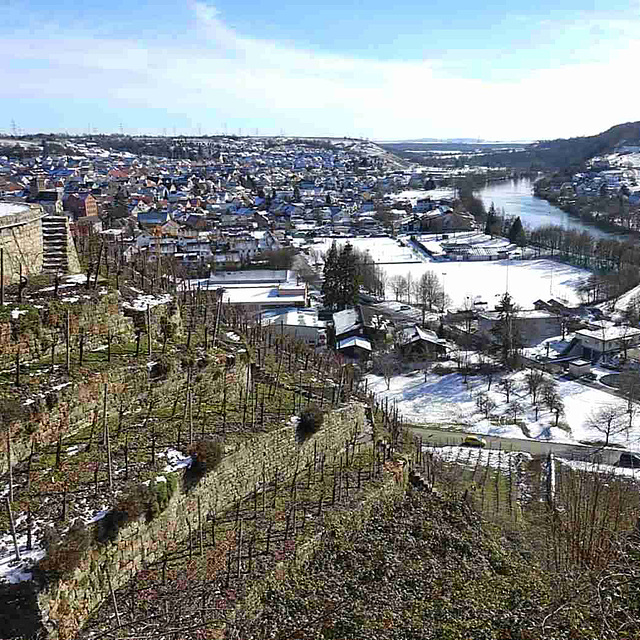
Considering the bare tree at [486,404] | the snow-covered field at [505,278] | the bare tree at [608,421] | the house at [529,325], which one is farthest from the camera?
the snow-covered field at [505,278]

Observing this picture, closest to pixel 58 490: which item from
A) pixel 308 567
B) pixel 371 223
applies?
pixel 308 567

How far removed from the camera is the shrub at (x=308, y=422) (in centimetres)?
810

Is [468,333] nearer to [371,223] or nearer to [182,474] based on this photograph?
[182,474]

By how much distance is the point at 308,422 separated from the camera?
8.11 metres

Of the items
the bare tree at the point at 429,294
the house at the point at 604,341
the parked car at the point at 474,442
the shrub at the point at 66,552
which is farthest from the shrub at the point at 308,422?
the bare tree at the point at 429,294

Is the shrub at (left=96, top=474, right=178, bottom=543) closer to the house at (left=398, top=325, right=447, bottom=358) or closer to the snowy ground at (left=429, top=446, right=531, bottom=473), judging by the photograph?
the snowy ground at (left=429, top=446, right=531, bottom=473)

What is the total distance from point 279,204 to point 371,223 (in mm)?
9476

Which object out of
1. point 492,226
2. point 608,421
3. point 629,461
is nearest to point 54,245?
point 629,461

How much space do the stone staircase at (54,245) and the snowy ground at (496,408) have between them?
7.76 metres

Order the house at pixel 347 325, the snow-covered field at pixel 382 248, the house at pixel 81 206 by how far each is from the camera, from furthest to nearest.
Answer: the snow-covered field at pixel 382 248 → the house at pixel 81 206 → the house at pixel 347 325

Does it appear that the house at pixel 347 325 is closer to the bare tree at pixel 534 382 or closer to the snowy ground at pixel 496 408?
the snowy ground at pixel 496 408

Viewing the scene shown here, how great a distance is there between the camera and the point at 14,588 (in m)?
4.84

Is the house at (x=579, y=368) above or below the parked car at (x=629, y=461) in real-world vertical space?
below

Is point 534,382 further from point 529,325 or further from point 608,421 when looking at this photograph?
point 529,325
